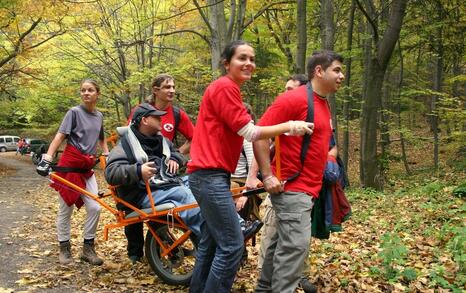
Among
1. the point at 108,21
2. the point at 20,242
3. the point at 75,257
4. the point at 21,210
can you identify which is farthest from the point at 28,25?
the point at 75,257

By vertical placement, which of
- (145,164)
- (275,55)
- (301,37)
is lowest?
(145,164)

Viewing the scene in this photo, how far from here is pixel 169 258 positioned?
193 inches

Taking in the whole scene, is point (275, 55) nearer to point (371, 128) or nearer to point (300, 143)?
point (371, 128)

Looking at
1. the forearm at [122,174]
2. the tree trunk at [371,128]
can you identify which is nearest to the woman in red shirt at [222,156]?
the forearm at [122,174]

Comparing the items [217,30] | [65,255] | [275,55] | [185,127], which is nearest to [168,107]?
[185,127]

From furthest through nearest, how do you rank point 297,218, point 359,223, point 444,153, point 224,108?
point 444,153
point 359,223
point 297,218
point 224,108

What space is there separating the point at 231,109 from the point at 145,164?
1456 mm

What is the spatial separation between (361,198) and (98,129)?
6.72 meters

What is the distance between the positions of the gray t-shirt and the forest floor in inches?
57.8

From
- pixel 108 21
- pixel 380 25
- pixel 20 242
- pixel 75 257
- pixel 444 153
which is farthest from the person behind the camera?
pixel 444 153

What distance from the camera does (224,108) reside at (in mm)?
3189

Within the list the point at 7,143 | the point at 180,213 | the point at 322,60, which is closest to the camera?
the point at 322,60

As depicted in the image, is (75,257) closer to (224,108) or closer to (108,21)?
(224,108)

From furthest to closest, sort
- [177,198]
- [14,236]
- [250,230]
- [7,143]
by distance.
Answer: [7,143], [14,236], [177,198], [250,230]
